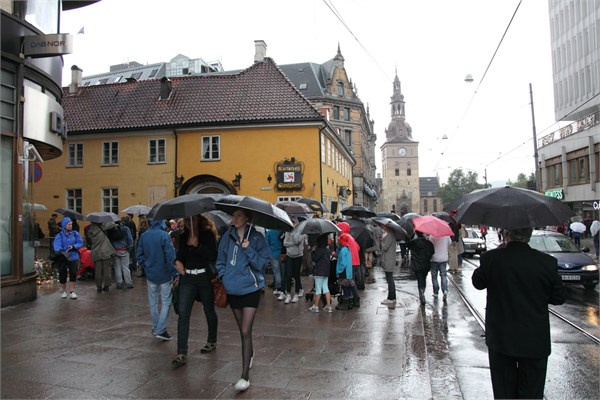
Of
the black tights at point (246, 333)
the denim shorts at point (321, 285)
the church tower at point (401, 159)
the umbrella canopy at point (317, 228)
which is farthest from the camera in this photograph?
the church tower at point (401, 159)

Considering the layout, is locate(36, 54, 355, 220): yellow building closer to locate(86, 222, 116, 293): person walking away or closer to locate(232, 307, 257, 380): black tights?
locate(86, 222, 116, 293): person walking away

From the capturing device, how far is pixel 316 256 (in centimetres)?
889

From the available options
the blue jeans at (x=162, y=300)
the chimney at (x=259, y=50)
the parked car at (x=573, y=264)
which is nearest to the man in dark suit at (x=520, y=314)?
the blue jeans at (x=162, y=300)

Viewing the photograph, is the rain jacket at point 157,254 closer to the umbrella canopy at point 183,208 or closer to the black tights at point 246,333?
the umbrella canopy at point 183,208

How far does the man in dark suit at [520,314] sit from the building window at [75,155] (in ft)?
87.9

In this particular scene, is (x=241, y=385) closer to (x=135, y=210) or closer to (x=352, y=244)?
(x=352, y=244)

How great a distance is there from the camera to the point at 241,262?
5.09m

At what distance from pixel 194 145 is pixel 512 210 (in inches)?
873

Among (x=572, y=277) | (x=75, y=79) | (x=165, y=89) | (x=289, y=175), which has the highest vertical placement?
(x=75, y=79)

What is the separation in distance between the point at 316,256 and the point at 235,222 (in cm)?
392

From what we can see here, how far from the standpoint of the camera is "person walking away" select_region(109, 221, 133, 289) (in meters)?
11.9

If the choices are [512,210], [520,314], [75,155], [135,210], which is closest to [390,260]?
[512,210]

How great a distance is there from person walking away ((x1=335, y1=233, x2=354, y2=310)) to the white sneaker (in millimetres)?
4467

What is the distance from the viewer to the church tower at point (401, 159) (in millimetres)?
107250
